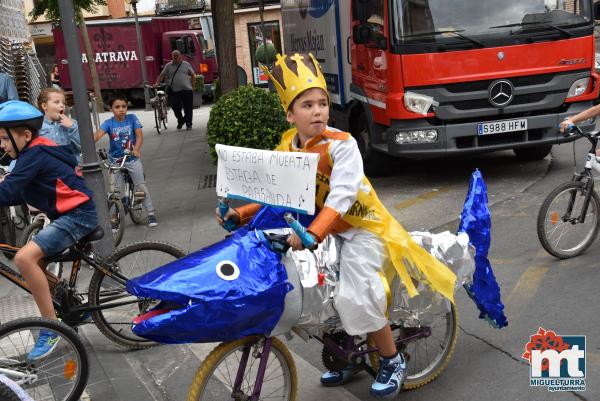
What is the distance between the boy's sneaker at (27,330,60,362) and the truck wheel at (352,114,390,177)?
6218 millimetres

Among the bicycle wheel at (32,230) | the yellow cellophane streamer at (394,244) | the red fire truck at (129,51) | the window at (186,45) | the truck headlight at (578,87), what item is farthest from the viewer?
the red fire truck at (129,51)

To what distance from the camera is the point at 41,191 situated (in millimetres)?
4434

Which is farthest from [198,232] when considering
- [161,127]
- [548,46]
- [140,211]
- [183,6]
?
[183,6]

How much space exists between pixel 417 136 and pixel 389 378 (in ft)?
17.1

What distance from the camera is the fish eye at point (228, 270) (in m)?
3.01

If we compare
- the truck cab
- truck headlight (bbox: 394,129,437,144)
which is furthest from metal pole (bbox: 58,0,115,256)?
the truck cab

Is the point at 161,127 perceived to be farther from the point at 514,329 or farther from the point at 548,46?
the point at 514,329

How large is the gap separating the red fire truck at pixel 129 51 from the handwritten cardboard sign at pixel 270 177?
1026 inches

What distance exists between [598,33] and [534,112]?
346 inches

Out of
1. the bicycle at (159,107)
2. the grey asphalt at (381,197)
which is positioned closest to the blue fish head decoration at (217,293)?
the grey asphalt at (381,197)

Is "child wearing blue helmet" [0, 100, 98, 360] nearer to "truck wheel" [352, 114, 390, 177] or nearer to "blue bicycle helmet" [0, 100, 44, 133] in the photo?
"blue bicycle helmet" [0, 100, 44, 133]

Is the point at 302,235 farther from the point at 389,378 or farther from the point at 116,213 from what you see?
the point at 116,213

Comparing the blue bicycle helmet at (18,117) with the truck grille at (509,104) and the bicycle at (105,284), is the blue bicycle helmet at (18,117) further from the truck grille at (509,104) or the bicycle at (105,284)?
the truck grille at (509,104)

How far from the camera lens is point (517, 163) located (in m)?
9.94
